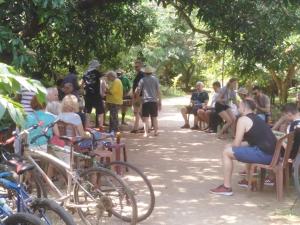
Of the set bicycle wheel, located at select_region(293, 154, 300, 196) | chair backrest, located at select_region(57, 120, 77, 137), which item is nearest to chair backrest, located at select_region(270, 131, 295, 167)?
bicycle wheel, located at select_region(293, 154, 300, 196)

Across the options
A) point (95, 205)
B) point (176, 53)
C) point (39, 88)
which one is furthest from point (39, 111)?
point (176, 53)

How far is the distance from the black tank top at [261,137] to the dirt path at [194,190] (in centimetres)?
66

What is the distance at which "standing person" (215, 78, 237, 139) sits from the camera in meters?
12.3

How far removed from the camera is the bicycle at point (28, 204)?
4250 mm

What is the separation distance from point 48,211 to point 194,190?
3486mm

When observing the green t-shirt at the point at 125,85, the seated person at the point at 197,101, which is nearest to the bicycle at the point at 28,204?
the seated person at the point at 197,101

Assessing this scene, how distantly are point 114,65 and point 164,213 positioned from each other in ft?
29.0

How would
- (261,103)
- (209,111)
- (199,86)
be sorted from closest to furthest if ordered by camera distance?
(261,103), (209,111), (199,86)

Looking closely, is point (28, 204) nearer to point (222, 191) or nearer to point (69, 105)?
point (69, 105)

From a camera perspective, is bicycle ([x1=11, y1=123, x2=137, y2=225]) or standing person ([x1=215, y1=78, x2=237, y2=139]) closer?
bicycle ([x1=11, y1=123, x2=137, y2=225])

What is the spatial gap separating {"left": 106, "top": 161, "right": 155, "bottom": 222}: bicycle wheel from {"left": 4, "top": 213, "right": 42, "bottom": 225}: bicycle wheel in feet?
6.19

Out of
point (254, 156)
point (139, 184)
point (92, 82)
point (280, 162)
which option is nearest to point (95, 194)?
point (139, 184)

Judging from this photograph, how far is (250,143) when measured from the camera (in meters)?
7.21

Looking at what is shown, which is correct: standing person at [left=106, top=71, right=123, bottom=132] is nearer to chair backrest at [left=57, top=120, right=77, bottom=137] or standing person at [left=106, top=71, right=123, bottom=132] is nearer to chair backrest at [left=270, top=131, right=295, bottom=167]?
chair backrest at [left=57, top=120, right=77, bottom=137]
